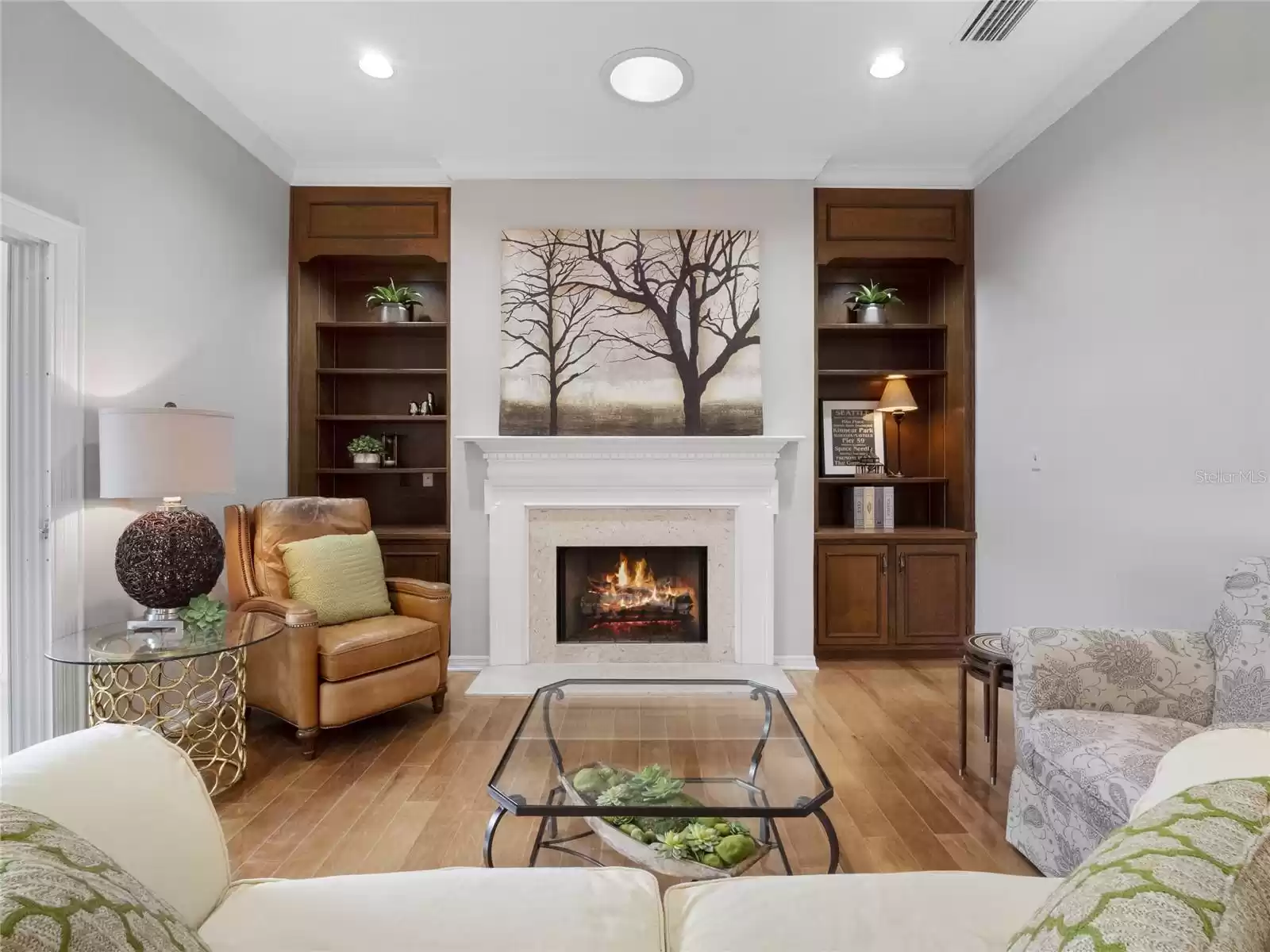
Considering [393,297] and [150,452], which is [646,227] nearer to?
[393,297]

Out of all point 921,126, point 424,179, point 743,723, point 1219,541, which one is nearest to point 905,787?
point 743,723

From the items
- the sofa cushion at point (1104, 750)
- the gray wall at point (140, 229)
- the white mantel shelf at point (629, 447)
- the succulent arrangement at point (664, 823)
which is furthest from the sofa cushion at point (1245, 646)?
the gray wall at point (140, 229)

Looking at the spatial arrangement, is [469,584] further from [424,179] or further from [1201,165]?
[1201,165]

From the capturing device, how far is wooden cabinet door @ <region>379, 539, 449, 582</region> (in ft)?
13.3

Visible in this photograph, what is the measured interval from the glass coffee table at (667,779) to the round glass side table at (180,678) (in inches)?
47.9

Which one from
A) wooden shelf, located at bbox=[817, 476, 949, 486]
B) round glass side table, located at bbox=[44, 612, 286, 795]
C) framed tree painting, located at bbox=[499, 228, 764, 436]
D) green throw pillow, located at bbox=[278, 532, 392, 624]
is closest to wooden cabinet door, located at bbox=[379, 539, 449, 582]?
green throw pillow, located at bbox=[278, 532, 392, 624]

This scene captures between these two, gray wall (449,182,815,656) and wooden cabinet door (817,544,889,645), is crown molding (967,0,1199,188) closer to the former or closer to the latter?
gray wall (449,182,815,656)

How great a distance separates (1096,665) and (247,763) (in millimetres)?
3153

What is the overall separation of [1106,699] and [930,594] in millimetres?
2180

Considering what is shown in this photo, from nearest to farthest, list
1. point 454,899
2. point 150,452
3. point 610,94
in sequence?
1. point 454,899
2. point 150,452
3. point 610,94

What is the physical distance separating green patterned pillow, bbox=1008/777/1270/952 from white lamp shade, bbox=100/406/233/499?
2776 mm

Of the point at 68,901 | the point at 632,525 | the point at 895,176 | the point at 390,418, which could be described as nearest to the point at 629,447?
the point at 632,525

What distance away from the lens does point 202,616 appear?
2.56m

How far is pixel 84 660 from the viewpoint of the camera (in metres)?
2.19
